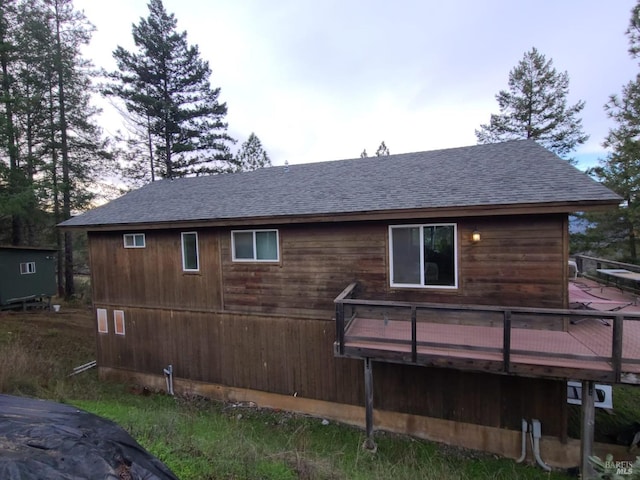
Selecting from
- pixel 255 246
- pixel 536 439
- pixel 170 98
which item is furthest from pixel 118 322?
pixel 170 98

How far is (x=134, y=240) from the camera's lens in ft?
31.4

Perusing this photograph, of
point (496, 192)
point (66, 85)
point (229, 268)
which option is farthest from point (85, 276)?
Answer: point (496, 192)

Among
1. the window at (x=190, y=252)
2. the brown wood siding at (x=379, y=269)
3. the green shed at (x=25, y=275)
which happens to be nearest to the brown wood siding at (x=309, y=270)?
the brown wood siding at (x=379, y=269)

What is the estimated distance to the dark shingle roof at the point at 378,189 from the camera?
20.1ft

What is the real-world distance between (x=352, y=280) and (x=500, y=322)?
116 inches

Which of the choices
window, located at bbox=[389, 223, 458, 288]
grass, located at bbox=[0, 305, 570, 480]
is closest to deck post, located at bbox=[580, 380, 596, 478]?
grass, located at bbox=[0, 305, 570, 480]

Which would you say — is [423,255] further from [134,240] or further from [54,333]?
[54,333]

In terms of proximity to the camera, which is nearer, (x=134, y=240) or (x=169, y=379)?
(x=169, y=379)

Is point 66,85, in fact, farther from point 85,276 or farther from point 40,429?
point 40,429

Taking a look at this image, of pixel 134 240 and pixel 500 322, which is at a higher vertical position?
pixel 134 240

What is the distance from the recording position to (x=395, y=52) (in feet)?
50.2

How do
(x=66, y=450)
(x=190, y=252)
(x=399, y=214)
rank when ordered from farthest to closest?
(x=190, y=252)
(x=399, y=214)
(x=66, y=450)

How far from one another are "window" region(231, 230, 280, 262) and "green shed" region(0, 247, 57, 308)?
15.9m

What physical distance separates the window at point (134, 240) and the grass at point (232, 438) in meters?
3.92
